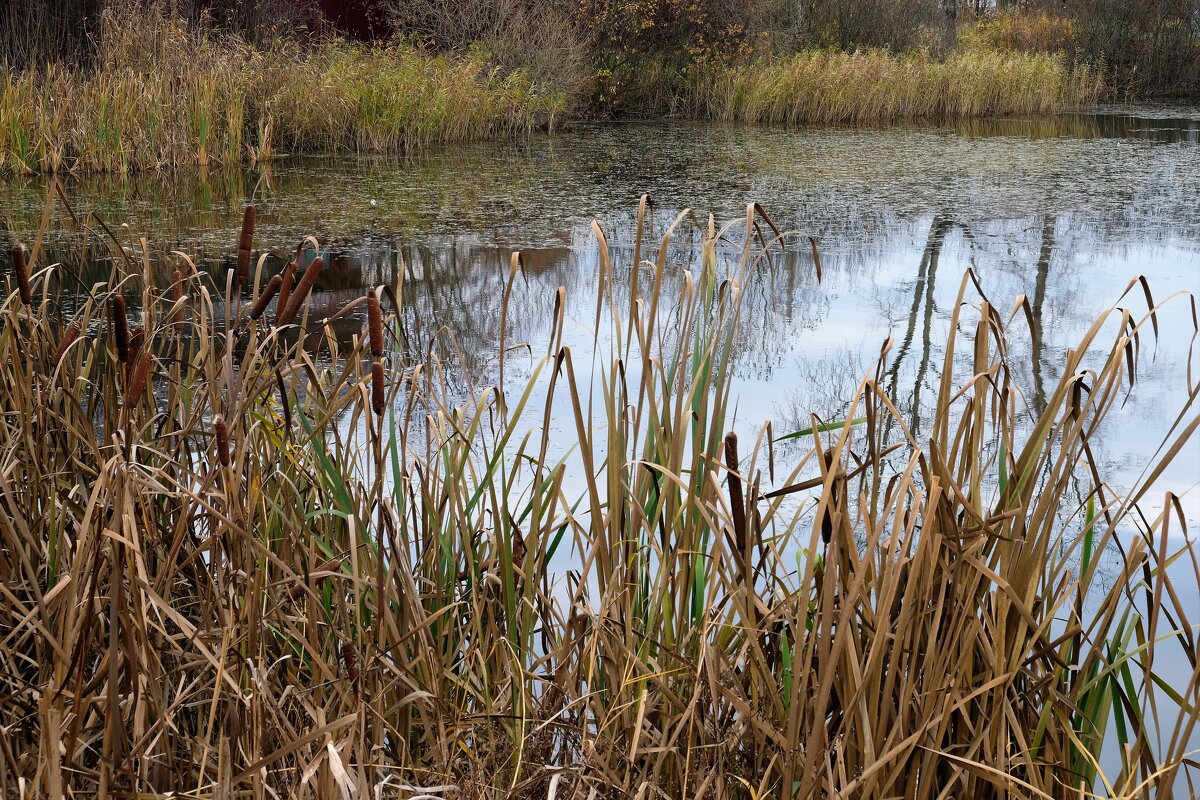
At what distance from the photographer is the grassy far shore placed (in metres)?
6.68

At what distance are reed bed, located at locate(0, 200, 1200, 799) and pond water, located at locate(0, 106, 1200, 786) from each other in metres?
0.62

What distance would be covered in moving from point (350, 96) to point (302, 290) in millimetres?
7545

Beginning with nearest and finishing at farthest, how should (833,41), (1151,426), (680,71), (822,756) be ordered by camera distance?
(822,756) < (1151,426) < (680,71) < (833,41)

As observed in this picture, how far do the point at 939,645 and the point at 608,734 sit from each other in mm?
353

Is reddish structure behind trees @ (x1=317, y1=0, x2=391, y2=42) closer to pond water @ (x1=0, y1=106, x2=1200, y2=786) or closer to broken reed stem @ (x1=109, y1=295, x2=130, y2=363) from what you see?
pond water @ (x1=0, y1=106, x2=1200, y2=786)

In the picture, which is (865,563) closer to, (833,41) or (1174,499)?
(1174,499)

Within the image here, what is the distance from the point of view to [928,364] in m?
3.33

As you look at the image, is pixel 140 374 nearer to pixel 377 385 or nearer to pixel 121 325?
pixel 121 325

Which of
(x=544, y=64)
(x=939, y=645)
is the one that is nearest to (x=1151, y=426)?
(x=939, y=645)

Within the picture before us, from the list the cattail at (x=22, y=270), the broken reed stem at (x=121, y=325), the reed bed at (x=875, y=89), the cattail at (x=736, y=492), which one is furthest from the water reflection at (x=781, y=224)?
the reed bed at (x=875, y=89)

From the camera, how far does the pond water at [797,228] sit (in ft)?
10.7

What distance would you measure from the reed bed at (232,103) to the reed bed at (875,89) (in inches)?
94.1

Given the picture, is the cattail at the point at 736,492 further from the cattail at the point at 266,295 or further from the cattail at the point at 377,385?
the cattail at the point at 266,295

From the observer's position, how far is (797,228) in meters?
5.36
